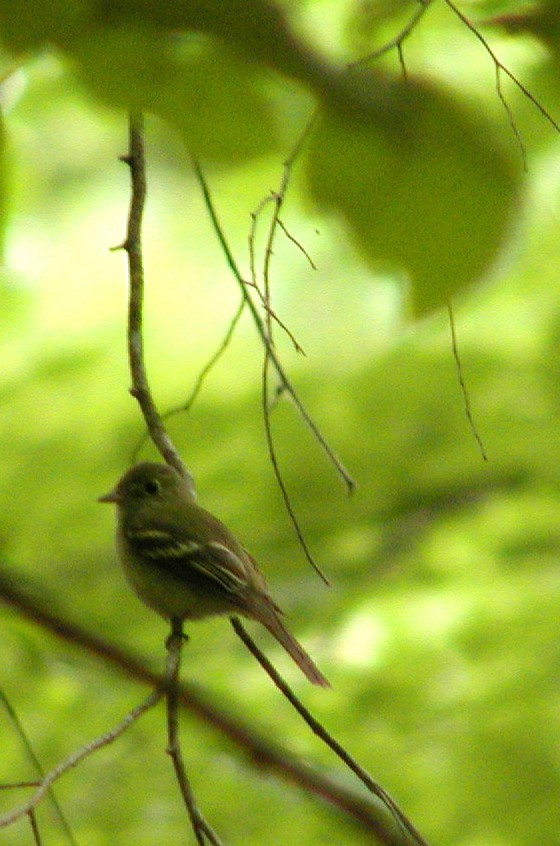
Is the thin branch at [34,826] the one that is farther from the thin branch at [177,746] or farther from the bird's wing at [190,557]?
the bird's wing at [190,557]

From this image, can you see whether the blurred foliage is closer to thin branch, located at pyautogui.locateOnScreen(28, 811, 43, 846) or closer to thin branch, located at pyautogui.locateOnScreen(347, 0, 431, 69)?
thin branch, located at pyautogui.locateOnScreen(28, 811, 43, 846)

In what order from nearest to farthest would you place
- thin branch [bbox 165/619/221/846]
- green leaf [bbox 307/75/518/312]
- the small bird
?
green leaf [bbox 307/75/518/312]
thin branch [bbox 165/619/221/846]
the small bird

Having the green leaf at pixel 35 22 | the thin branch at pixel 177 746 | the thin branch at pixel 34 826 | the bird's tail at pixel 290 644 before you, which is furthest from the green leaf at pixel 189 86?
the bird's tail at pixel 290 644

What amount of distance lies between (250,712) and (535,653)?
5.07ft

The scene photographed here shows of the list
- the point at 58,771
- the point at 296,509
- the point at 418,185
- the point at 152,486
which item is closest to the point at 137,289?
the point at 58,771

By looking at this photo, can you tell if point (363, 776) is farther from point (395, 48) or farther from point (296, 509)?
point (296, 509)

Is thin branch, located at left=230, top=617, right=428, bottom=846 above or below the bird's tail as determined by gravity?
below

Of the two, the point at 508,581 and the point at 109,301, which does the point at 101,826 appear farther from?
the point at 109,301

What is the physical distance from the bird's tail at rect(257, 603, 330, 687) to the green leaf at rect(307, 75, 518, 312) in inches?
103

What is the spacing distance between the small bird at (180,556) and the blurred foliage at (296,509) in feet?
1.59

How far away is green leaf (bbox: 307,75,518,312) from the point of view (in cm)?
120

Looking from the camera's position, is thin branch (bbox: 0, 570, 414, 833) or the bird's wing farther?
the bird's wing

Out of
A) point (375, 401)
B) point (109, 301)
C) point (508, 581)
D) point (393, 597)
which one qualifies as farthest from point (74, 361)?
point (508, 581)

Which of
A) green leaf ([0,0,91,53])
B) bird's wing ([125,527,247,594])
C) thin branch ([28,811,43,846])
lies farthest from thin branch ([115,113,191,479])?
thin branch ([28,811,43,846])
